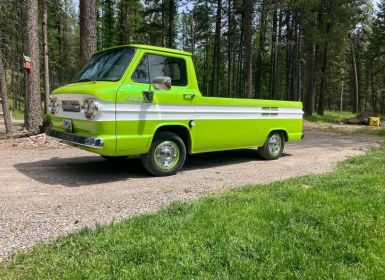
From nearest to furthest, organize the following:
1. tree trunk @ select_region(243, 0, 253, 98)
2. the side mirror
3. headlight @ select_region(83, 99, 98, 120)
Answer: headlight @ select_region(83, 99, 98, 120)
the side mirror
tree trunk @ select_region(243, 0, 253, 98)

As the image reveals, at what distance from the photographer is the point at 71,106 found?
639 centimetres

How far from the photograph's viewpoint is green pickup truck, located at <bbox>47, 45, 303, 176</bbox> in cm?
597

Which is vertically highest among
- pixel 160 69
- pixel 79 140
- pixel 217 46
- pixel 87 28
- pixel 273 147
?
pixel 217 46

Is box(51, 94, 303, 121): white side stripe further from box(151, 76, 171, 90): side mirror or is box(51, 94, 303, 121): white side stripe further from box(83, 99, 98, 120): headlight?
box(151, 76, 171, 90): side mirror

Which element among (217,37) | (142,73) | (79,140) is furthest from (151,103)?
(217,37)

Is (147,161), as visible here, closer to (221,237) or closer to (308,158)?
(221,237)

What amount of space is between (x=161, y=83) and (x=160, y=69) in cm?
49

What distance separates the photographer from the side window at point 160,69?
6488 millimetres

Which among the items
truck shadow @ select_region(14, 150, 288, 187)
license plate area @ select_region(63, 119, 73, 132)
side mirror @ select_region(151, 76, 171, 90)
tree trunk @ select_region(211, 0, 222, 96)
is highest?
tree trunk @ select_region(211, 0, 222, 96)

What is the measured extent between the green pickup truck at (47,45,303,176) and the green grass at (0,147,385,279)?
1.85 metres

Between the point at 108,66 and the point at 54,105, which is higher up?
the point at 108,66

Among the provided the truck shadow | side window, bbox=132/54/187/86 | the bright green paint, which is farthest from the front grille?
the truck shadow

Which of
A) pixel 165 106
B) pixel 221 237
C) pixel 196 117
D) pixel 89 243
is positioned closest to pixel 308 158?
pixel 196 117

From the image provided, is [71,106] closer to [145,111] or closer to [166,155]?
[145,111]
